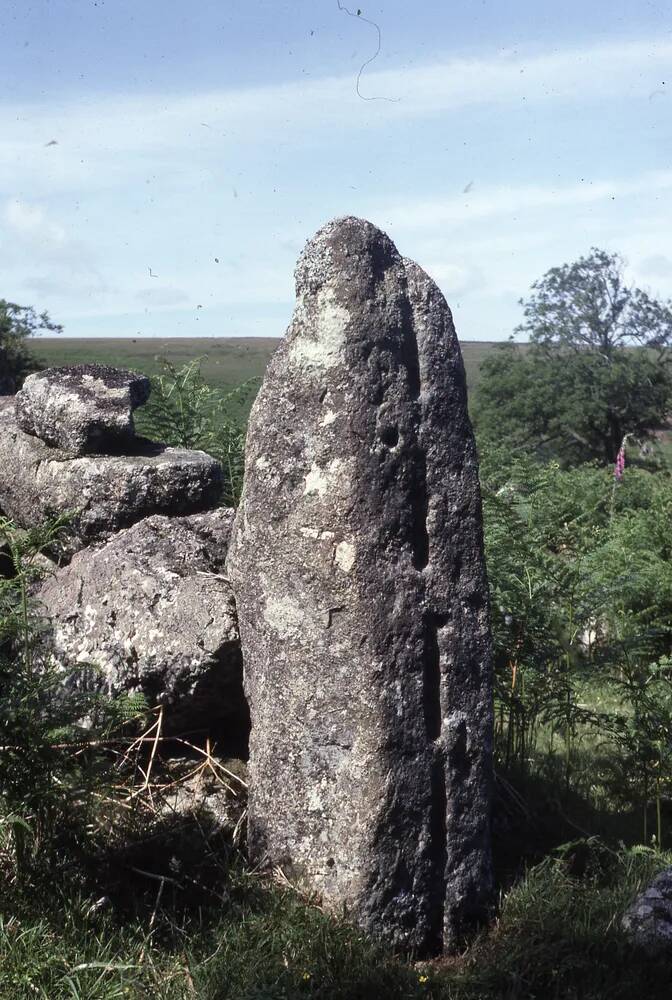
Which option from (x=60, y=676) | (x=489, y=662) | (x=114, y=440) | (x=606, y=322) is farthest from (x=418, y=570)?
(x=606, y=322)

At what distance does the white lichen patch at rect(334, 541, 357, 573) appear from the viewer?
4.48 m

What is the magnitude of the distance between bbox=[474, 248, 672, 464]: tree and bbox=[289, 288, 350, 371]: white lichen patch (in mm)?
30211

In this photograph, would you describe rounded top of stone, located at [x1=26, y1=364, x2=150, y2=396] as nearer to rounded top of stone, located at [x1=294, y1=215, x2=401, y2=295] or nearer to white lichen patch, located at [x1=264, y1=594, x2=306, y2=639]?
rounded top of stone, located at [x1=294, y1=215, x2=401, y2=295]

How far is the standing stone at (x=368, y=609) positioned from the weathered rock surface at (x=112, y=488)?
135 centimetres

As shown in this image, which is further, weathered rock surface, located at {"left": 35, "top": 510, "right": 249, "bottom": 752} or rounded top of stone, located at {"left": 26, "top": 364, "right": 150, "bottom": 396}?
rounded top of stone, located at {"left": 26, "top": 364, "right": 150, "bottom": 396}

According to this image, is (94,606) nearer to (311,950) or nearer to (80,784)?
(80,784)

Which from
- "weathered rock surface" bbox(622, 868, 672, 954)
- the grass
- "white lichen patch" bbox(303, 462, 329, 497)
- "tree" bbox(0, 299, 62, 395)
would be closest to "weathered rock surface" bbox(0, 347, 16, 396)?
"tree" bbox(0, 299, 62, 395)

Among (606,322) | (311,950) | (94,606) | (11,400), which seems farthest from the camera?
(606,322)

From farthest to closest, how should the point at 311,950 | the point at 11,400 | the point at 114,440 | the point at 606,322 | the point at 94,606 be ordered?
the point at 606,322
the point at 11,400
the point at 114,440
the point at 94,606
the point at 311,950

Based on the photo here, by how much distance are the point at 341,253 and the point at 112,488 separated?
2.12 metres

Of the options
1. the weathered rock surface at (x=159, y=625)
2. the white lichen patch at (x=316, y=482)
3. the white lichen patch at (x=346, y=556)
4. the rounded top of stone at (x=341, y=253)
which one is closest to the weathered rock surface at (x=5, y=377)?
the weathered rock surface at (x=159, y=625)

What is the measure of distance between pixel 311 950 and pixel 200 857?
2.61ft

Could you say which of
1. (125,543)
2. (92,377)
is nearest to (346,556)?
(125,543)

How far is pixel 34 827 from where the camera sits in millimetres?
4410
